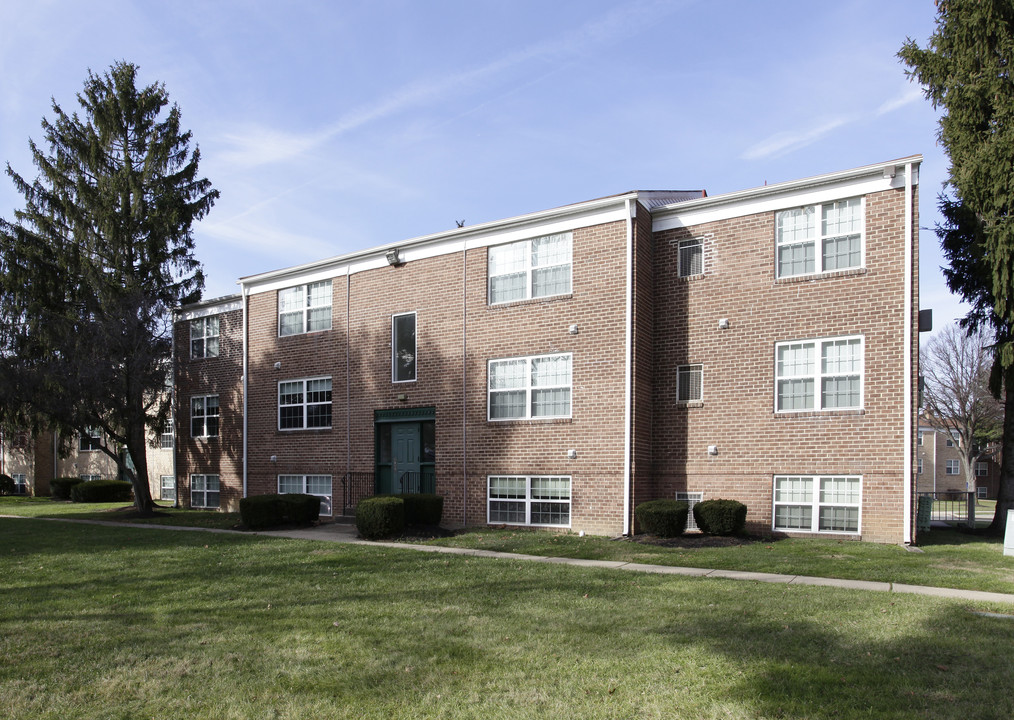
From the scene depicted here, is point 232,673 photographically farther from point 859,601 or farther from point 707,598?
point 859,601

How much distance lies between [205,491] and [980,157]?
22.8 metres

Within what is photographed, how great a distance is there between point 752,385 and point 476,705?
451 inches

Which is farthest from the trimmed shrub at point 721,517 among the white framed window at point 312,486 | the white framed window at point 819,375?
the white framed window at point 312,486

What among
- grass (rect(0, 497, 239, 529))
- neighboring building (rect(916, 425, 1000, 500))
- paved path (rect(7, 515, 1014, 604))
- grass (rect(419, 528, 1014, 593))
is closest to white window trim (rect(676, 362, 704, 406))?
grass (rect(419, 528, 1014, 593))

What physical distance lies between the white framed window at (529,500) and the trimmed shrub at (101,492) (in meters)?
18.9

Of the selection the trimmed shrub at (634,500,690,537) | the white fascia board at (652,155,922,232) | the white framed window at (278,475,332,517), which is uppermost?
the white fascia board at (652,155,922,232)

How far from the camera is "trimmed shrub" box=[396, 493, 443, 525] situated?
53.1ft

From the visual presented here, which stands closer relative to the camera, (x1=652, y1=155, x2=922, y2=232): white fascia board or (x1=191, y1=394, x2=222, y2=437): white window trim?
(x1=652, y1=155, x2=922, y2=232): white fascia board

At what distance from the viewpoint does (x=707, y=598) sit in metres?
8.68

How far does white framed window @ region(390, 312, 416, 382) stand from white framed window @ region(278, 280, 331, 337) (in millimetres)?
2490

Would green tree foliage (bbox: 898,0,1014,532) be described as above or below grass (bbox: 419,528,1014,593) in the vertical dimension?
above

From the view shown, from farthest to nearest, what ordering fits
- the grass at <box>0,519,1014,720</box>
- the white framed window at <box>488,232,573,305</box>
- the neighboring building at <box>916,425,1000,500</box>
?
the neighboring building at <box>916,425,1000,500</box> < the white framed window at <box>488,232,573,305</box> < the grass at <box>0,519,1014,720</box>

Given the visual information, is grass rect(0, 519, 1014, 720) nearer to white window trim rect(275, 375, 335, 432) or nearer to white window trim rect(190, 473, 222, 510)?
white window trim rect(275, 375, 335, 432)

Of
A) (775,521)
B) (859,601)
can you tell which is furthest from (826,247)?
(859,601)
